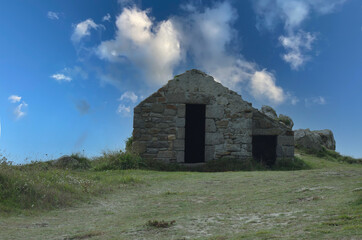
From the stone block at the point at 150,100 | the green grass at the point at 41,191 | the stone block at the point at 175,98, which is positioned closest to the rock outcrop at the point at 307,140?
the stone block at the point at 175,98

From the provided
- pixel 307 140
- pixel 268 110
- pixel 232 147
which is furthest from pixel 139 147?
pixel 268 110

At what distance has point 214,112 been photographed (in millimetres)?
13648

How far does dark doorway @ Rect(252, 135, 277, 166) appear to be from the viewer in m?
14.8

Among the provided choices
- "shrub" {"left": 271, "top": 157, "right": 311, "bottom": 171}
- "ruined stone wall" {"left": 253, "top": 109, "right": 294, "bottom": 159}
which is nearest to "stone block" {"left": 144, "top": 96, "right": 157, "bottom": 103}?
"ruined stone wall" {"left": 253, "top": 109, "right": 294, "bottom": 159}

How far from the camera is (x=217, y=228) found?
12.9ft

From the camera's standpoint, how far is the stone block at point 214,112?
13.6 metres

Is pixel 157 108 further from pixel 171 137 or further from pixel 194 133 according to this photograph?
pixel 194 133

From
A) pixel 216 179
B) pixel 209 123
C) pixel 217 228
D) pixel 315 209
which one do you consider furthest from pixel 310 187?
pixel 209 123

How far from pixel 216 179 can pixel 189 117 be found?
7855 mm

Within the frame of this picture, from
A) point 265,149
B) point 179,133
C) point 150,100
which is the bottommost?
point 265,149

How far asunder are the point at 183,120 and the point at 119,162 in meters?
3.08

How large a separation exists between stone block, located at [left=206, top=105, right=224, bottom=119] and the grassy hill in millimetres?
4642

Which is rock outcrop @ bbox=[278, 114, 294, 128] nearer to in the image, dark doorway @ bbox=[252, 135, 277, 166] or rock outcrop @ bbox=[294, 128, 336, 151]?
rock outcrop @ bbox=[294, 128, 336, 151]

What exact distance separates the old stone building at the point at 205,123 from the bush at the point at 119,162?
2.04 feet
